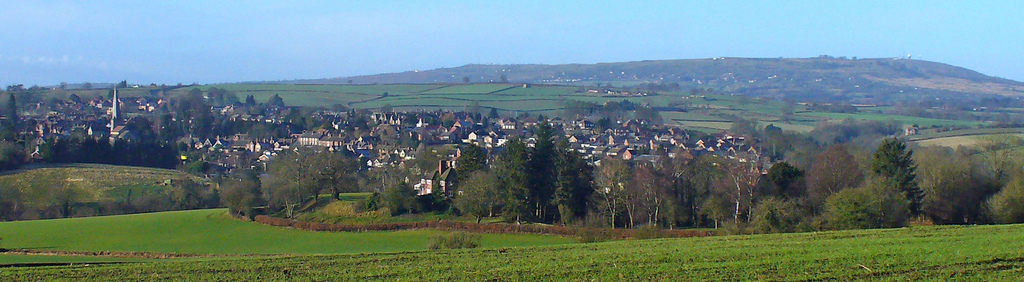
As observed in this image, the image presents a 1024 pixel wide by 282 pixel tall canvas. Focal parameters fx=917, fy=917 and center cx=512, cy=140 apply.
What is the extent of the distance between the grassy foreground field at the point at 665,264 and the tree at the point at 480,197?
15043 millimetres

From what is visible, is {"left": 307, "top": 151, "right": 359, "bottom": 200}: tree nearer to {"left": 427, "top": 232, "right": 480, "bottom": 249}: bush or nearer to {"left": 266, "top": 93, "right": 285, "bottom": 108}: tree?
{"left": 427, "top": 232, "right": 480, "bottom": 249}: bush

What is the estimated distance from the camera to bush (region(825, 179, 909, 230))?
90.3 feet

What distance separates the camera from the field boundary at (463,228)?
3052cm

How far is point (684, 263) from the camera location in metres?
16.6

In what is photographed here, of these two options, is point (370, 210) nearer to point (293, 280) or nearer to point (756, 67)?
point (293, 280)

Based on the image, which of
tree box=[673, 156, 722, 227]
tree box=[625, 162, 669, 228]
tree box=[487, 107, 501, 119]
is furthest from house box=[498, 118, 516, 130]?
tree box=[625, 162, 669, 228]

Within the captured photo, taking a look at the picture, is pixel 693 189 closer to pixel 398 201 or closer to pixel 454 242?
pixel 398 201

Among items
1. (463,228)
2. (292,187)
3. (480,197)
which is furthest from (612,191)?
(292,187)

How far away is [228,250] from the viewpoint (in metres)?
29.3

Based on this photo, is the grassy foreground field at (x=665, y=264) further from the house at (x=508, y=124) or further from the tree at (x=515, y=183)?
the house at (x=508, y=124)

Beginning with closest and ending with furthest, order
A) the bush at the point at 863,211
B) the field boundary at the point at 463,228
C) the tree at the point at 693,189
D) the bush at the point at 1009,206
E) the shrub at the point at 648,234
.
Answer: the bush at the point at 863,211
the shrub at the point at 648,234
the bush at the point at 1009,206
the field boundary at the point at 463,228
the tree at the point at 693,189

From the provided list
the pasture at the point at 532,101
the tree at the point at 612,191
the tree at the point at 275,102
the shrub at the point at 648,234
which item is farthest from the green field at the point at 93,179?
the tree at the point at 275,102

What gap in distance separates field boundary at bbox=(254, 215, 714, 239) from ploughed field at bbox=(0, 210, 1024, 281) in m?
7.63

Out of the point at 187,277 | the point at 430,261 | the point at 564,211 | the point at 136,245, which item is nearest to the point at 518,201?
the point at 564,211
